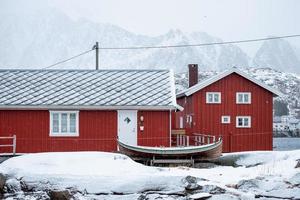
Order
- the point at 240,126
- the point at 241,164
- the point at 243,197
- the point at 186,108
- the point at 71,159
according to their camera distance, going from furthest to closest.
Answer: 1. the point at 186,108
2. the point at 240,126
3. the point at 241,164
4. the point at 71,159
5. the point at 243,197

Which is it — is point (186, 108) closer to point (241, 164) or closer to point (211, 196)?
point (241, 164)

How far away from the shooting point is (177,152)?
2245 centimetres

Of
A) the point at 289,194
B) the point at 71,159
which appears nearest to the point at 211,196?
the point at 289,194

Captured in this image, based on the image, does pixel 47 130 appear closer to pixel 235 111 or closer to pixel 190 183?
pixel 190 183

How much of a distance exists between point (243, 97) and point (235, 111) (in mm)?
1045

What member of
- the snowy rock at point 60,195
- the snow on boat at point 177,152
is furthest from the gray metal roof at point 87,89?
the snowy rock at point 60,195

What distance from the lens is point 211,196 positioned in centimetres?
1527

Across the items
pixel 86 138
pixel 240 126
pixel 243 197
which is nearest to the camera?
pixel 243 197

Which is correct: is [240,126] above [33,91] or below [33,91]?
below

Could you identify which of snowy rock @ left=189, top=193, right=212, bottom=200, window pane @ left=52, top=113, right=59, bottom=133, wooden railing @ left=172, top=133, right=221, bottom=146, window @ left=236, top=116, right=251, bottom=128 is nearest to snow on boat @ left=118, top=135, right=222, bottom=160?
window pane @ left=52, top=113, right=59, bottom=133

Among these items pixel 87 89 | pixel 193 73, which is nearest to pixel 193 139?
pixel 193 73

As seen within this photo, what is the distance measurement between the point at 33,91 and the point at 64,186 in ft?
40.0

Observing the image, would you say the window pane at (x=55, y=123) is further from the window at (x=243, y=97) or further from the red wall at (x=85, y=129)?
the window at (x=243, y=97)

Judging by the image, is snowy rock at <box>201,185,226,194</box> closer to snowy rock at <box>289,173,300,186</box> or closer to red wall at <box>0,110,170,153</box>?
snowy rock at <box>289,173,300,186</box>
